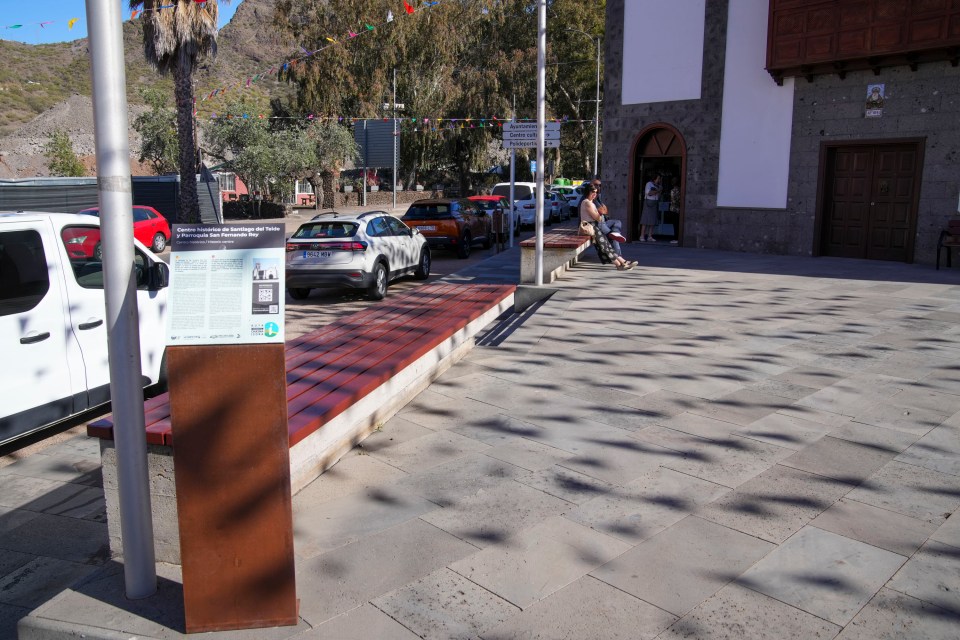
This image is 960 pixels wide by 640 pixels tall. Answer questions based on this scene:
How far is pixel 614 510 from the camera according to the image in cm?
426

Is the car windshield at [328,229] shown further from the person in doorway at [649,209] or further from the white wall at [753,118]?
the white wall at [753,118]

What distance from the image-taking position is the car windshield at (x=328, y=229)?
42.0 feet

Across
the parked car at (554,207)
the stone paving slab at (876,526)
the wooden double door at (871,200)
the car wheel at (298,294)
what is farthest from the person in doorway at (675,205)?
the stone paving slab at (876,526)

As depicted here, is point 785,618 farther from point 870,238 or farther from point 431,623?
point 870,238

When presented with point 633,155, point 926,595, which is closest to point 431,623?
point 926,595

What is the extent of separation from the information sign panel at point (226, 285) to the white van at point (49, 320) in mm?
3104

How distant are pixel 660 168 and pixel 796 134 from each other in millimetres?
4790

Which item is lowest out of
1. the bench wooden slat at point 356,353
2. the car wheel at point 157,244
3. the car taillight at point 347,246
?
the car wheel at point 157,244

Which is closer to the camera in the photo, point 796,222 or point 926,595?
point 926,595

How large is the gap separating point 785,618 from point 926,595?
0.70 meters

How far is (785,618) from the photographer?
3254 millimetres

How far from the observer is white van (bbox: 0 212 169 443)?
215 inches

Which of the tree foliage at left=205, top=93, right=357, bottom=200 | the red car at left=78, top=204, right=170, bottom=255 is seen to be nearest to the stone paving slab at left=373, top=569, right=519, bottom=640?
the red car at left=78, top=204, right=170, bottom=255

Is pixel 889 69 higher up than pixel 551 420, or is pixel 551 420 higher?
pixel 889 69
